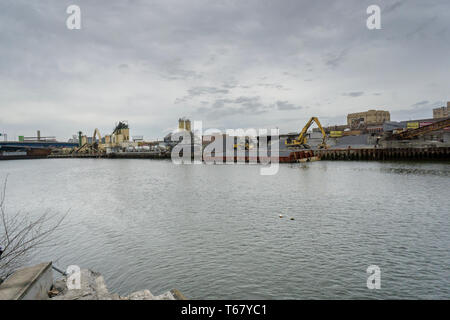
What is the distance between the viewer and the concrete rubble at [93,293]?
6.23 meters

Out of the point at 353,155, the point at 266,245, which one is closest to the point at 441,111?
the point at 353,155

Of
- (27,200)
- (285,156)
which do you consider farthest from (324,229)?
(285,156)

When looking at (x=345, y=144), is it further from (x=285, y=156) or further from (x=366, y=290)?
(x=366, y=290)

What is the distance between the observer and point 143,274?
898 centimetres

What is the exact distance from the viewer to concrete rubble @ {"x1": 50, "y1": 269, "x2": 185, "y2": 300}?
20.4 feet

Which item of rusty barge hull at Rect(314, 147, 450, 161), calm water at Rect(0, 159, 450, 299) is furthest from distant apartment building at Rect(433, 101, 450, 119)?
calm water at Rect(0, 159, 450, 299)

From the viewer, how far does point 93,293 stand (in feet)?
22.0

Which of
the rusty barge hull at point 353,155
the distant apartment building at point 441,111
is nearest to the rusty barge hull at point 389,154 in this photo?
the rusty barge hull at point 353,155
